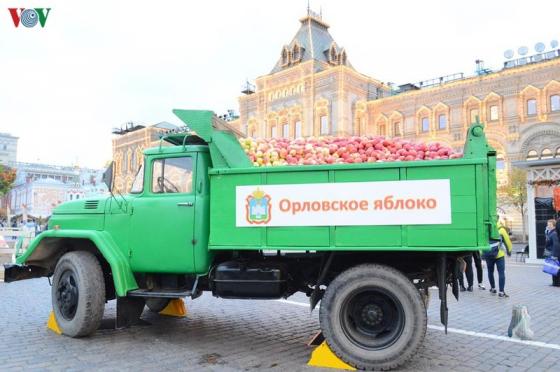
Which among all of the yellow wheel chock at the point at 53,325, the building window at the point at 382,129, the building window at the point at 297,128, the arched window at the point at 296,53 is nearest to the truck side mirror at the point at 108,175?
the yellow wheel chock at the point at 53,325

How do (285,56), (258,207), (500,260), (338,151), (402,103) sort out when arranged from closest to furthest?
(258,207) < (338,151) < (500,260) < (402,103) < (285,56)

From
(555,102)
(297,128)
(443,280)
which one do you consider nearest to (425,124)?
(555,102)

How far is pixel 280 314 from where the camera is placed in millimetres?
8391

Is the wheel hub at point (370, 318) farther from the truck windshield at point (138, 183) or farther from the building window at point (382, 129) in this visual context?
the building window at point (382, 129)

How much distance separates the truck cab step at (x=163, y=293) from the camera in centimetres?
609

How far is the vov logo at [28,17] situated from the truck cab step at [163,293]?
6.84 meters

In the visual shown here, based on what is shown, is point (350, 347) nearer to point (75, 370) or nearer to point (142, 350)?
point (142, 350)

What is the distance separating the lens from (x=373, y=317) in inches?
213

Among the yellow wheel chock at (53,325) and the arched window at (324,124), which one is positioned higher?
the arched window at (324,124)

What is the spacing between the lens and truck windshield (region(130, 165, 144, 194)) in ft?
21.6

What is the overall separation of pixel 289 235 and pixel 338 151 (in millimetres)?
1424

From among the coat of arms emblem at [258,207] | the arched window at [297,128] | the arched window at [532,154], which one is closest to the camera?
the coat of arms emblem at [258,207]

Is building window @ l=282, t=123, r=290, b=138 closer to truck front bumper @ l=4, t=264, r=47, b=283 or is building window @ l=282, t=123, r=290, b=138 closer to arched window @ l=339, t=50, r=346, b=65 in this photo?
arched window @ l=339, t=50, r=346, b=65

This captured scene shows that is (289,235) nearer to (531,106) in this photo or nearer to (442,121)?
(531,106)
